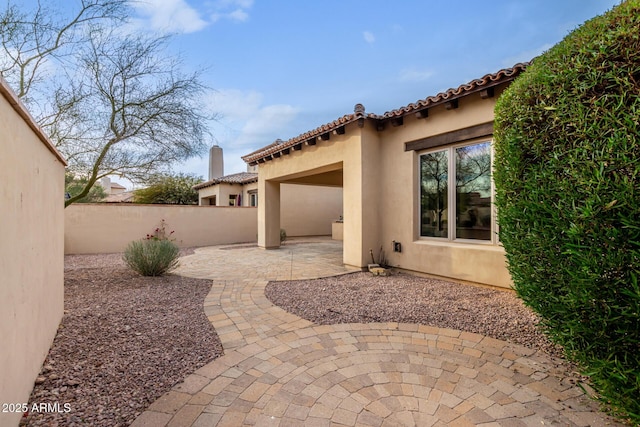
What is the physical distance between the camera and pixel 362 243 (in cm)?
816

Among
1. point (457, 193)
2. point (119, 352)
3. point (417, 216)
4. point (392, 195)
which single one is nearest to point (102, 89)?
point (119, 352)

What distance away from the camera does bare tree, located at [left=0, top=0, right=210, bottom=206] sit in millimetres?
6762

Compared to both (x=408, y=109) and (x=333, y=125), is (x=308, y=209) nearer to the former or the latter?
(x=333, y=125)

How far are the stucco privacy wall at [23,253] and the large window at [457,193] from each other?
7.27 meters

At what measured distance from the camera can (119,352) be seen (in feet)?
11.6

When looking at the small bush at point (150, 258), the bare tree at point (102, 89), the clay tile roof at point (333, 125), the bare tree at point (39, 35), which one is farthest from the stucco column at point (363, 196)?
the bare tree at point (39, 35)

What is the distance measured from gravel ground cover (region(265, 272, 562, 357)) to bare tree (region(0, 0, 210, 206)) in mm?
5183

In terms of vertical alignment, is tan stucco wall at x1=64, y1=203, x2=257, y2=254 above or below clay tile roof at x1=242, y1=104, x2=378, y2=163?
below

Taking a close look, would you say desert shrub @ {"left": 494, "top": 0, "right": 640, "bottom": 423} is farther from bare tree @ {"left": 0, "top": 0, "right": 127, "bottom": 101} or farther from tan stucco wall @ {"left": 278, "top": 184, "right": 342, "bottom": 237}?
tan stucco wall @ {"left": 278, "top": 184, "right": 342, "bottom": 237}

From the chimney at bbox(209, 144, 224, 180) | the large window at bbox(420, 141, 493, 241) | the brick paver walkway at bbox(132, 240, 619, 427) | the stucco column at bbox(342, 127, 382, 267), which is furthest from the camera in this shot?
the chimney at bbox(209, 144, 224, 180)

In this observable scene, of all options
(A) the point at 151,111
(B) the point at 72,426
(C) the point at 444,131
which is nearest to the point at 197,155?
(A) the point at 151,111

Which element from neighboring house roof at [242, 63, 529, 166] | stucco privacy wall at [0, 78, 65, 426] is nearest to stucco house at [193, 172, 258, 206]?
neighboring house roof at [242, 63, 529, 166]

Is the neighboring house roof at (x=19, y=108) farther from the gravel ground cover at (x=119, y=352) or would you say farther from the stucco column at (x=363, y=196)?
the stucco column at (x=363, y=196)

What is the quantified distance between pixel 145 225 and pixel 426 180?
13.2 metres
